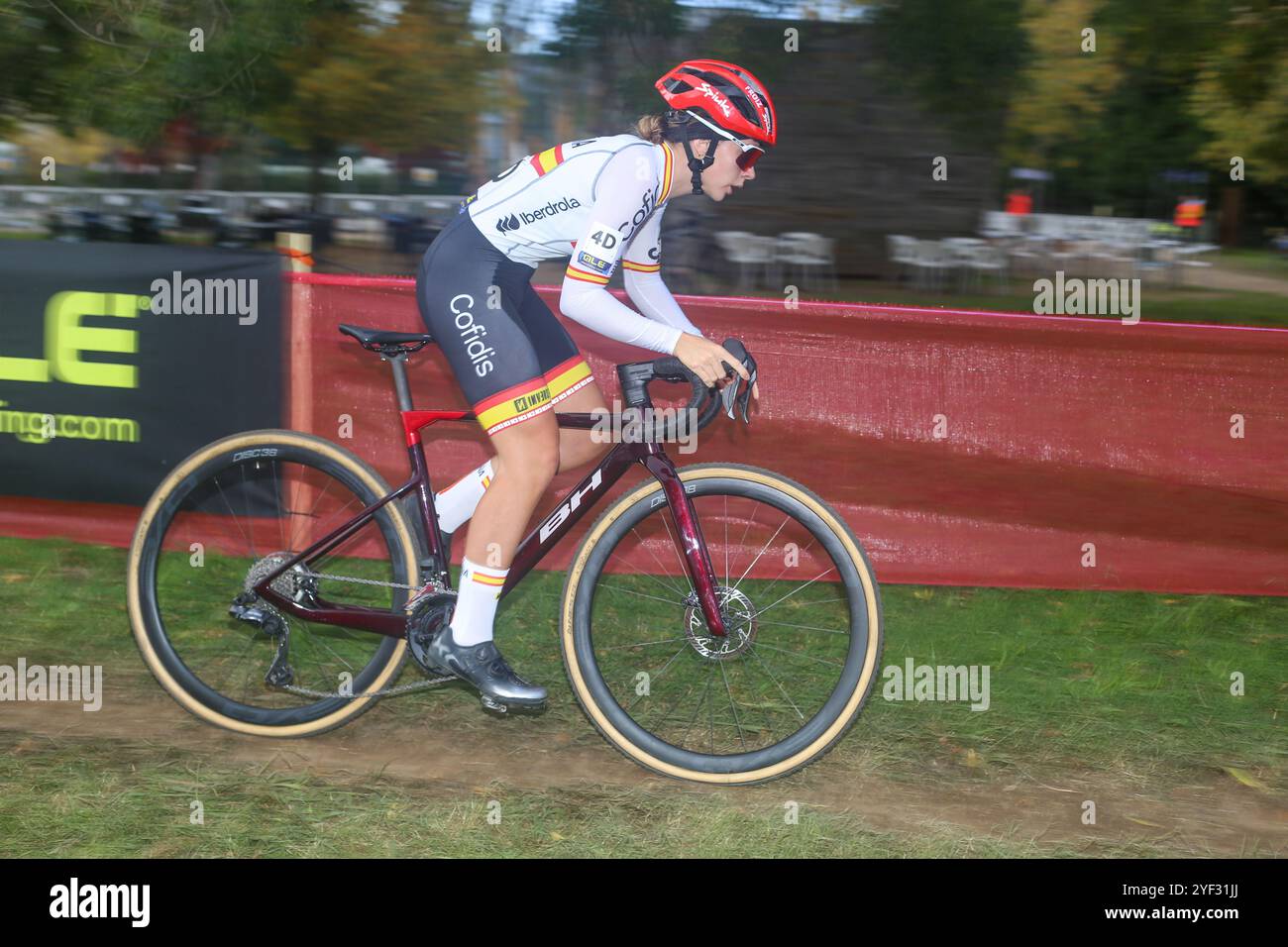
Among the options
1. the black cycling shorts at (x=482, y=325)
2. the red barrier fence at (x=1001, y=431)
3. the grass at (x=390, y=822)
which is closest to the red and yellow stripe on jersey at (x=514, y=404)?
the black cycling shorts at (x=482, y=325)

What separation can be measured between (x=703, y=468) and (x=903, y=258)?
13.8 meters

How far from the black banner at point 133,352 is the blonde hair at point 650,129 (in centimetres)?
267

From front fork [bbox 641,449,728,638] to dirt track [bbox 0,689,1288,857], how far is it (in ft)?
1.80

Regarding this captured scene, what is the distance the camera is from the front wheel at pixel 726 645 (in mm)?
3703

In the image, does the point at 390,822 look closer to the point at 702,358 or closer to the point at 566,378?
the point at 566,378

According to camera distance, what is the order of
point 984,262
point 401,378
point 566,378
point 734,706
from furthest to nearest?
1. point 984,262
2. point 734,706
3. point 566,378
4. point 401,378

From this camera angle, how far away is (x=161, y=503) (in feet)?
13.3

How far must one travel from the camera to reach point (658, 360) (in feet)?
12.2

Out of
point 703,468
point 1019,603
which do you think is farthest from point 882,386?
point 703,468

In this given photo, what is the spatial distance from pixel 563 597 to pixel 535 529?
0.28m

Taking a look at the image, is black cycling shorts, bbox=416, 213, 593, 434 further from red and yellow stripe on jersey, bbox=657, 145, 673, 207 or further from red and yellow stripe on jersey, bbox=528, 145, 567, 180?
red and yellow stripe on jersey, bbox=657, 145, 673, 207

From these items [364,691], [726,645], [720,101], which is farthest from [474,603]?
[720,101]

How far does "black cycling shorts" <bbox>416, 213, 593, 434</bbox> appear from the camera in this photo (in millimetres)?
3697
